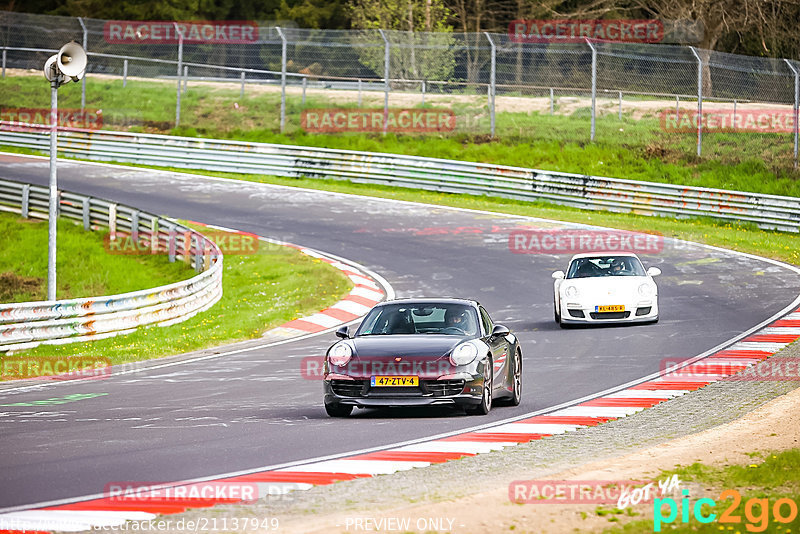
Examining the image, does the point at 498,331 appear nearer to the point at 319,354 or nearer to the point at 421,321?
the point at 421,321

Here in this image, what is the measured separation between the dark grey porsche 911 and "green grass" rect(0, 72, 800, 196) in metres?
22.7

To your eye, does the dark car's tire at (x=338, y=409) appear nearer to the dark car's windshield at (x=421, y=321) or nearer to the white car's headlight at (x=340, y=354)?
the white car's headlight at (x=340, y=354)

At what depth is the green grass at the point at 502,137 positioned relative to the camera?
34.3 meters

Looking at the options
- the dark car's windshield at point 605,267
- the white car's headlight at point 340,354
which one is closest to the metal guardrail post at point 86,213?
the dark car's windshield at point 605,267

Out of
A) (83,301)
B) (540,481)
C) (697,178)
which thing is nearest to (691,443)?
(540,481)

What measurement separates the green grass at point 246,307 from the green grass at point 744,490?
1094 cm

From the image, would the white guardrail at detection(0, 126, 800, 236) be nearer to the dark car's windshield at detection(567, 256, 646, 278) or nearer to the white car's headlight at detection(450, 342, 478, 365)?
the dark car's windshield at detection(567, 256, 646, 278)

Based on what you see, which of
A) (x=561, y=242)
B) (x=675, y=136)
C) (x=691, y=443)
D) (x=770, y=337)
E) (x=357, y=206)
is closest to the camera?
(x=691, y=443)

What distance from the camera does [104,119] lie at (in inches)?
1708

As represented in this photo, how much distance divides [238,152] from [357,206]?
7299 millimetres

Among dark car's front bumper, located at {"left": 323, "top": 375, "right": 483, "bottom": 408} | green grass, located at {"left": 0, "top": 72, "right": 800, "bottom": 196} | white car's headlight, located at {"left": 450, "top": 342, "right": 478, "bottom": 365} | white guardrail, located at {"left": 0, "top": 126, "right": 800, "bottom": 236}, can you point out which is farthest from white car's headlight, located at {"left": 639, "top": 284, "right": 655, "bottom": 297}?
green grass, located at {"left": 0, "top": 72, "right": 800, "bottom": 196}

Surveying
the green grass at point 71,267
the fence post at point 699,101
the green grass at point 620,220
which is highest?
the fence post at point 699,101

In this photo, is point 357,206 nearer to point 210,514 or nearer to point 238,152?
point 238,152

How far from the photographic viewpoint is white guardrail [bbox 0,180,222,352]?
57.4ft
